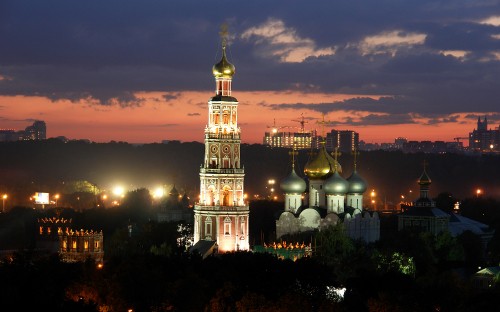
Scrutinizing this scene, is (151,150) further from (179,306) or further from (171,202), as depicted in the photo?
(179,306)

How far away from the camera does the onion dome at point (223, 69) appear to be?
82000mm

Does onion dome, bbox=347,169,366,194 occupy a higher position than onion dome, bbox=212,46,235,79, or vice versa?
onion dome, bbox=212,46,235,79

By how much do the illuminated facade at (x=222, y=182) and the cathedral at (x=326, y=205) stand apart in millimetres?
4505

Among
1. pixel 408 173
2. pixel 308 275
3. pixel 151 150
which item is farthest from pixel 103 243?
pixel 151 150

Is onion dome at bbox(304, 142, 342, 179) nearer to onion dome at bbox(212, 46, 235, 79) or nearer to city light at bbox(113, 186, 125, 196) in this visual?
onion dome at bbox(212, 46, 235, 79)

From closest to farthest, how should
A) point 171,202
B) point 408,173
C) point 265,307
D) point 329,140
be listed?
point 265,307 < point 171,202 < point 329,140 < point 408,173

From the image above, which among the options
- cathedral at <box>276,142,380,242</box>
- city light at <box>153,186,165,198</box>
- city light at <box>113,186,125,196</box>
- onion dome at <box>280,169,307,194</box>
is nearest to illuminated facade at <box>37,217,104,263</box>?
cathedral at <box>276,142,380,242</box>

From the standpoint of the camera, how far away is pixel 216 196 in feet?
267

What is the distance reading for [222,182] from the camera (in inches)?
3201

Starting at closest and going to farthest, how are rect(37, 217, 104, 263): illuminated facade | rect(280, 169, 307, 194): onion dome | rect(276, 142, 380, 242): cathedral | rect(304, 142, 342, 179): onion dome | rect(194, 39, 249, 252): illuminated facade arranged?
rect(194, 39, 249, 252): illuminated facade → rect(276, 142, 380, 242): cathedral → rect(280, 169, 307, 194): onion dome → rect(37, 217, 104, 263): illuminated facade → rect(304, 142, 342, 179): onion dome

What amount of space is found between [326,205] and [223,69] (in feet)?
35.8

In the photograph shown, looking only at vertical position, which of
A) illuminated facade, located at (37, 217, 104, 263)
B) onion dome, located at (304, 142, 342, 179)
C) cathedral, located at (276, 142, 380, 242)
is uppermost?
onion dome, located at (304, 142, 342, 179)

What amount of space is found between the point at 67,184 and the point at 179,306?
110120 mm

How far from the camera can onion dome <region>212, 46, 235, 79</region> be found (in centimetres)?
8200
